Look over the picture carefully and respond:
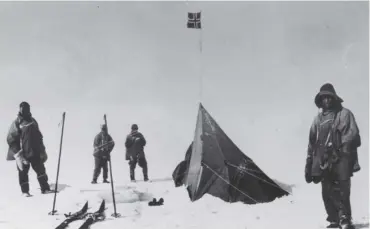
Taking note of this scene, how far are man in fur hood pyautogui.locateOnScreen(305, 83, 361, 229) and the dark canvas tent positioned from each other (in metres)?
1.67

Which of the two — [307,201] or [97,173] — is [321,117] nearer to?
[307,201]

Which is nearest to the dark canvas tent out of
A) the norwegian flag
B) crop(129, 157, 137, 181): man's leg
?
the norwegian flag

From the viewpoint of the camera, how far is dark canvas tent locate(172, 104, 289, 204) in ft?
27.0

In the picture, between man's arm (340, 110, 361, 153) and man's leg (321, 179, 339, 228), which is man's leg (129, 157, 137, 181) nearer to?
man's leg (321, 179, 339, 228)

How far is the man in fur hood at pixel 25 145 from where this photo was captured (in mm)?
8867

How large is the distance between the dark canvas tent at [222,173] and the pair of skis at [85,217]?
1.82 metres

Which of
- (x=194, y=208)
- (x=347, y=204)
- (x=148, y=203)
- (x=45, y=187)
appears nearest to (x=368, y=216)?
(x=347, y=204)

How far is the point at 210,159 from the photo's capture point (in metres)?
8.52

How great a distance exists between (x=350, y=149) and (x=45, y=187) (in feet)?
21.1

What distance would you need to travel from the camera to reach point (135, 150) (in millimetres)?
11055

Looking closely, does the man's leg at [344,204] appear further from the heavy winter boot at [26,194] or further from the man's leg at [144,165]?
the heavy winter boot at [26,194]

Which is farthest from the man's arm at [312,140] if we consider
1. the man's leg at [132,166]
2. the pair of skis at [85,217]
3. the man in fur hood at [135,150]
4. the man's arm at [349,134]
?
the man's leg at [132,166]

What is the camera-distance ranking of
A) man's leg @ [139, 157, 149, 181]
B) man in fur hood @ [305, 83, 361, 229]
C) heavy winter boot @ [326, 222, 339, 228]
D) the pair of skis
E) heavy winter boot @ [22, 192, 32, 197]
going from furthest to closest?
1. man's leg @ [139, 157, 149, 181]
2. heavy winter boot @ [22, 192, 32, 197]
3. the pair of skis
4. heavy winter boot @ [326, 222, 339, 228]
5. man in fur hood @ [305, 83, 361, 229]

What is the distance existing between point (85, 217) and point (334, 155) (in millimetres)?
4491
